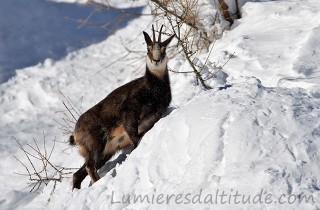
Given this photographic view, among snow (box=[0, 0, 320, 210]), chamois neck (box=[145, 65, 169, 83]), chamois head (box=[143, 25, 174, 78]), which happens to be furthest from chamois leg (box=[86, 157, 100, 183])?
chamois head (box=[143, 25, 174, 78])

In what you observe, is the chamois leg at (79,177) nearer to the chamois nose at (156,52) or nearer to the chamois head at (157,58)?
the chamois head at (157,58)

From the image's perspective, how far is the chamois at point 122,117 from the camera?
5.85 meters

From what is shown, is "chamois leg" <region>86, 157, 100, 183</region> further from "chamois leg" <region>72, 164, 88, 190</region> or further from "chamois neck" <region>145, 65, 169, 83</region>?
"chamois neck" <region>145, 65, 169, 83</region>

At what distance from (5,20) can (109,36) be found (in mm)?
2565

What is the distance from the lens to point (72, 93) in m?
10.7

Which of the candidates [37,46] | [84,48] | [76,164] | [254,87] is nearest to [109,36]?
[84,48]

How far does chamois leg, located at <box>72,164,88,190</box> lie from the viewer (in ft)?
19.3

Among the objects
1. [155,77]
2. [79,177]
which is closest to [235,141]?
[155,77]

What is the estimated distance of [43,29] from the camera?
12.9 m

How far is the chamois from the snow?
6.9 inches

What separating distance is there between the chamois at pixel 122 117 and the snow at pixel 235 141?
6.9 inches

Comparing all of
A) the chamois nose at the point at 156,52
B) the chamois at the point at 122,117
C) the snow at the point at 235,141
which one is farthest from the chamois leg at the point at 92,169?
the chamois nose at the point at 156,52

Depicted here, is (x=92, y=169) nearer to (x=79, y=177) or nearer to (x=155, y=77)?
(x=79, y=177)

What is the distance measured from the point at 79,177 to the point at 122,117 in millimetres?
829
